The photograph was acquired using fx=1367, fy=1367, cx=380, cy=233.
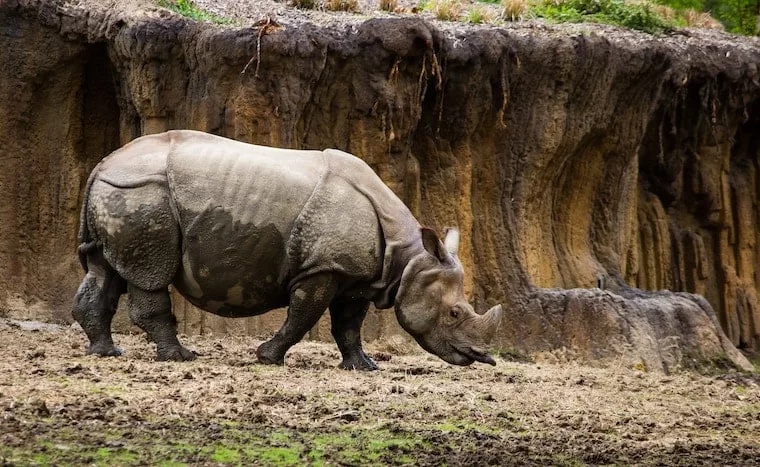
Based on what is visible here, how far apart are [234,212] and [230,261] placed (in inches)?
15.5

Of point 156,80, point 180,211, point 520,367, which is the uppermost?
point 156,80

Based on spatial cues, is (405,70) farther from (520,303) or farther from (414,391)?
(414,391)

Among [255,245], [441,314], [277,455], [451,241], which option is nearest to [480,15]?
[451,241]

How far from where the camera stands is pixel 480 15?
17609 millimetres

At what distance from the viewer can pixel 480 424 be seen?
8.53 metres

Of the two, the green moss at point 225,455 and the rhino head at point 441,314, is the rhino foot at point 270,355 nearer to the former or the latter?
the rhino head at point 441,314

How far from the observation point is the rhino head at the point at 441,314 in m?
10.8

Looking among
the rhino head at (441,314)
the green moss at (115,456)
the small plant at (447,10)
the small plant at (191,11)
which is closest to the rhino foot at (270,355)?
the rhino head at (441,314)

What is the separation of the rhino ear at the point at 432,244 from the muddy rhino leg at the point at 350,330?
0.76 metres

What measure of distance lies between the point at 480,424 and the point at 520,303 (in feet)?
25.1

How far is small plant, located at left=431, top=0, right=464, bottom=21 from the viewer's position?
17.5 meters

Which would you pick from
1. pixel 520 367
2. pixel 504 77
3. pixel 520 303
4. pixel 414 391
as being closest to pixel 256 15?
pixel 504 77

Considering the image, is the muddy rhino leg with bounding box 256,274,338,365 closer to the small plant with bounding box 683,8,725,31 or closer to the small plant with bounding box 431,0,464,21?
the small plant with bounding box 431,0,464,21

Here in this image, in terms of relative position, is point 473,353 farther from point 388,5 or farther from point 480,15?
point 388,5
